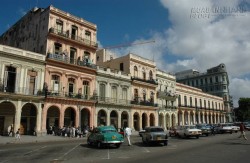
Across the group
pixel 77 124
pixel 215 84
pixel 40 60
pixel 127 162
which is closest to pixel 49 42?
pixel 40 60

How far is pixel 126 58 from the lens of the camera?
45.8m

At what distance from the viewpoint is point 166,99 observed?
53969mm

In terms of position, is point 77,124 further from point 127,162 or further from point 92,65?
point 127,162

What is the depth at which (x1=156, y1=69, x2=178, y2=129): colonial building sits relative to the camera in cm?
5241

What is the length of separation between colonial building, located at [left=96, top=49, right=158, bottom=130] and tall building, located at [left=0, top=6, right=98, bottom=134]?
846cm

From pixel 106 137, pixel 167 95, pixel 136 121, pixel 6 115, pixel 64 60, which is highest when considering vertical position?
pixel 64 60

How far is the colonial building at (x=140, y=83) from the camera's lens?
45.6 metres

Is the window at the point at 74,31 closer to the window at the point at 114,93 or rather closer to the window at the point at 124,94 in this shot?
the window at the point at 114,93

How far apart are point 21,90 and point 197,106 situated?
167 ft

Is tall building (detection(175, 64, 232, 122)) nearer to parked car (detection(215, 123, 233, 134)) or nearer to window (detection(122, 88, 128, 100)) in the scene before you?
parked car (detection(215, 123, 233, 134))

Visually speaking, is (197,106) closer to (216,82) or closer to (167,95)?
(167,95)

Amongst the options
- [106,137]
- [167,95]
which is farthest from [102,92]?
[106,137]

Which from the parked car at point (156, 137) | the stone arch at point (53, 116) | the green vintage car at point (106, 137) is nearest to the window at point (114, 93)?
the stone arch at point (53, 116)

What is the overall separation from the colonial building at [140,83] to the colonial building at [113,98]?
145cm
